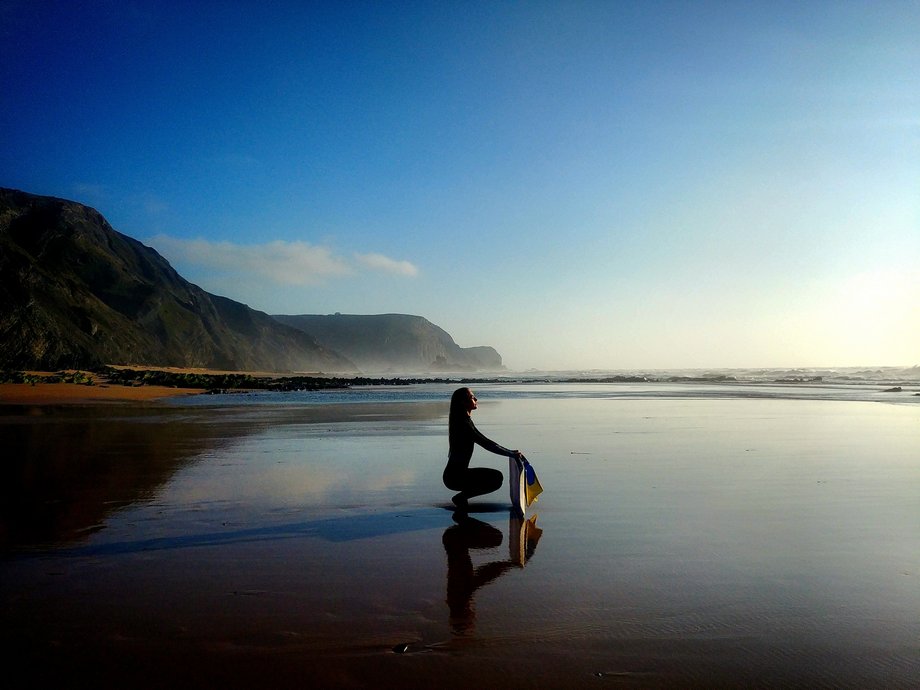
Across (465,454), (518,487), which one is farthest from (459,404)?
(518,487)

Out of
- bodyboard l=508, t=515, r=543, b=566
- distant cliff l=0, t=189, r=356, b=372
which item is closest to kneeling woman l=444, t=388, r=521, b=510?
bodyboard l=508, t=515, r=543, b=566

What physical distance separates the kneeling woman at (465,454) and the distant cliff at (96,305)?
4884cm

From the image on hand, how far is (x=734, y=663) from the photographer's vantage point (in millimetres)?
3848

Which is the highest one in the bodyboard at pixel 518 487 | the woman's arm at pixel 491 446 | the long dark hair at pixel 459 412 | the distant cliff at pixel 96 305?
the distant cliff at pixel 96 305

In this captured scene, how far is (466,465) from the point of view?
877cm

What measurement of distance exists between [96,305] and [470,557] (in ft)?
249

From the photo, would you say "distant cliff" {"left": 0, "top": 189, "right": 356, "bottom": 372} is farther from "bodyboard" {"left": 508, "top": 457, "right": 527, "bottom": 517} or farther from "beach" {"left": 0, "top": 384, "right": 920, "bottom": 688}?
"bodyboard" {"left": 508, "top": 457, "right": 527, "bottom": 517}

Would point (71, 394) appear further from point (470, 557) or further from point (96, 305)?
point (96, 305)

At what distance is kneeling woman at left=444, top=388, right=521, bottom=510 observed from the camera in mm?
8625

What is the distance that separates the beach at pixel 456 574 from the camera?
12.6ft

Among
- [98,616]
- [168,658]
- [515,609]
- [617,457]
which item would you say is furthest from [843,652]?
[617,457]

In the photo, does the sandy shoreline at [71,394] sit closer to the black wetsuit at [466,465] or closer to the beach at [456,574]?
the beach at [456,574]

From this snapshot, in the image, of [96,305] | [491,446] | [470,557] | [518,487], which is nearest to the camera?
[470,557]

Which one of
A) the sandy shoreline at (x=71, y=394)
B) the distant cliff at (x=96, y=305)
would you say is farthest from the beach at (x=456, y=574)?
the distant cliff at (x=96, y=305)
